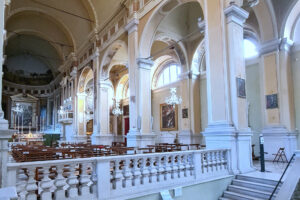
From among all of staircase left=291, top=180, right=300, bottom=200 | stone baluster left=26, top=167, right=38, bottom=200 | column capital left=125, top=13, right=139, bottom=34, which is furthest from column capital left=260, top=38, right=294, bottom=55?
stone baluster left=26, top=167, right=38, bottom=200

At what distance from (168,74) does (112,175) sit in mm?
12254

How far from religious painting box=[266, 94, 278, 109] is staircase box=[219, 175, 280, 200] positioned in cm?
397

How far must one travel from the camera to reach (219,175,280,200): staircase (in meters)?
4.35

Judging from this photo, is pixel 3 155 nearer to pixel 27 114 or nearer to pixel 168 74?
pixel 168 74

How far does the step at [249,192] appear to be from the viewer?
14.0ft

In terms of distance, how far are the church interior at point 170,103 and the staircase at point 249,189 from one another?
0.8 inches

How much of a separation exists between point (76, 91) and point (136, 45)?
29.9ft

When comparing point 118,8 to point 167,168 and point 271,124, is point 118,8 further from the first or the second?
point 167,168

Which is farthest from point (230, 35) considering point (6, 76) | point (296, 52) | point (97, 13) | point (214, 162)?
point (6, 76)

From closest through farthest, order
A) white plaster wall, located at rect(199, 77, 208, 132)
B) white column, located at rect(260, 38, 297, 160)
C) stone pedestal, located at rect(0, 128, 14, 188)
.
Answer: stone pedestal, located at rect(0, 128, 14, 188) → white column, located at rect(260, 38, 297, 160) → white plaster wall, located at rect(199, 77, 208, 132)

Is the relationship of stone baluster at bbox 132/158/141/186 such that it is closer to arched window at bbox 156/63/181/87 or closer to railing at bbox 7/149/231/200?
railing at bbox 7/149/231/200

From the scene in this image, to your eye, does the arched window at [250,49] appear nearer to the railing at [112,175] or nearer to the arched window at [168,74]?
the arched window at [168,74]

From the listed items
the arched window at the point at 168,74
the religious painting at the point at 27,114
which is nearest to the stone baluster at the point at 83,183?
the arched window at the point at 168,74

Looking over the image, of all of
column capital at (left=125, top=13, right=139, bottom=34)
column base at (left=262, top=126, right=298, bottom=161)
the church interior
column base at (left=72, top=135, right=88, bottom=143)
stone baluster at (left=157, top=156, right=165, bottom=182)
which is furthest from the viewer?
column base at (left=72, top=135, right=88, bottom=143)
